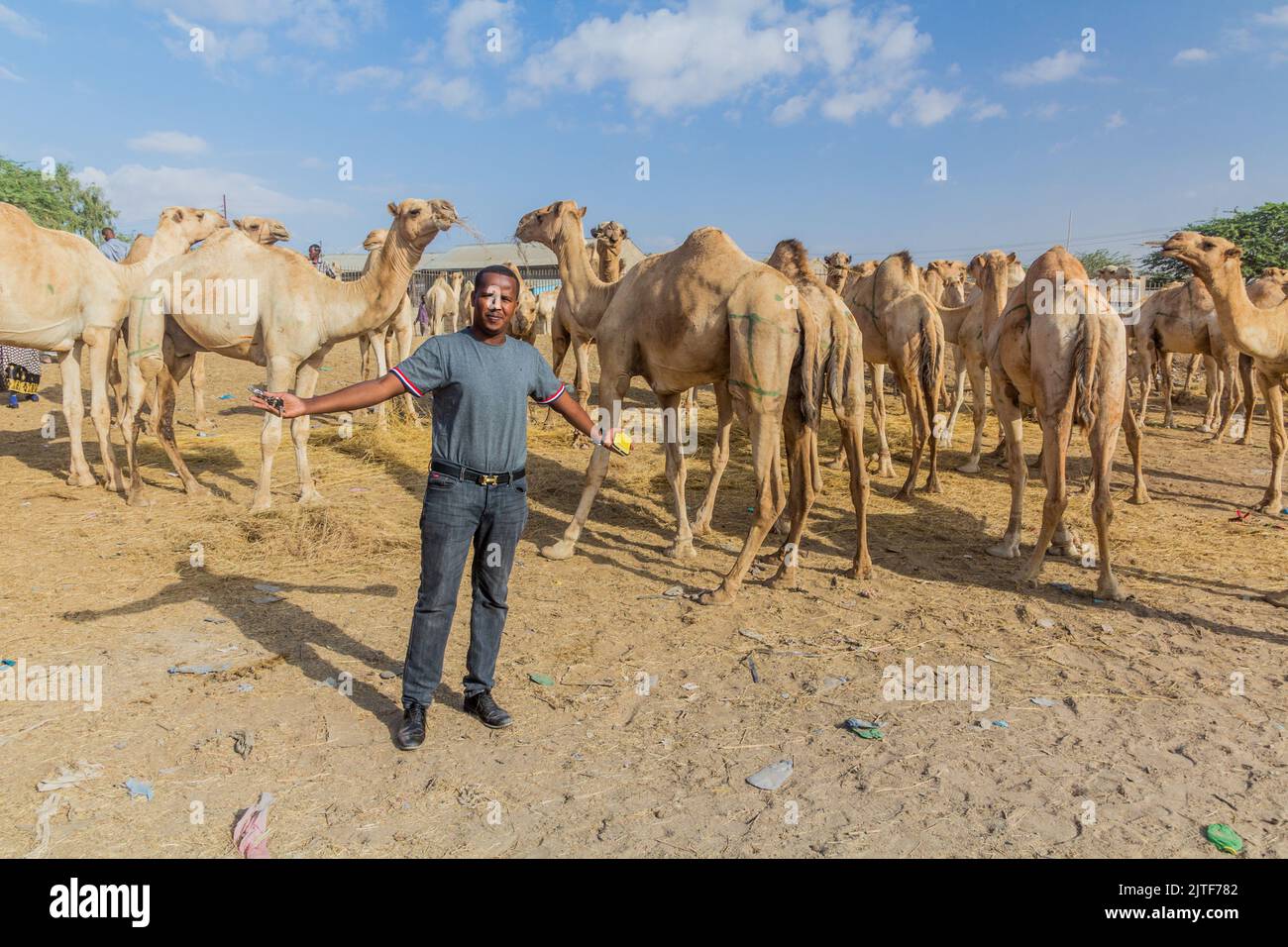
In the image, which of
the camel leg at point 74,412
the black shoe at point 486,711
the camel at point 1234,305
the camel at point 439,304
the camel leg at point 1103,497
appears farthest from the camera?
the camel at point 439,304

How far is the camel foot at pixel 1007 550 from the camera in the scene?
7293mm

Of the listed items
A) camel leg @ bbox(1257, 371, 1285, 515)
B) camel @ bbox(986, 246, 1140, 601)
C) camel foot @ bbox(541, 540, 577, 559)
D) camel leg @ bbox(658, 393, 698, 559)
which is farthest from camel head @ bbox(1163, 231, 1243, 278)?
camel foot @ bbox(541, 540, 577, 559)

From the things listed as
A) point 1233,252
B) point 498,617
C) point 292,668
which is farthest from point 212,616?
point 1233,252

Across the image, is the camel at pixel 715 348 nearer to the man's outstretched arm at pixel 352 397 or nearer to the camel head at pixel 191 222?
the man's outstretched arm at pixel 352 397

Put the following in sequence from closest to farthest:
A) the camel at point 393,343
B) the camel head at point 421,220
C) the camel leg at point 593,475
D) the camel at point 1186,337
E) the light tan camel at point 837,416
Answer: the light tan camel at point 837,416 → the camel leg at point 593,475 → the camel head at point 421,220 → the camel at point 393,343 → the camel at point 1186,337

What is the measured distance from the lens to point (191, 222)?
34.0 feet

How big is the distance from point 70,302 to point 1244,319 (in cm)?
1196

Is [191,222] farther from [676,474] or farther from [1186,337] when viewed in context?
[1186,337]

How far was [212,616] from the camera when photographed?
5.57m

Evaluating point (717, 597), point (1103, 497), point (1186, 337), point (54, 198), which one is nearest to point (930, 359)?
point (1103, 497)

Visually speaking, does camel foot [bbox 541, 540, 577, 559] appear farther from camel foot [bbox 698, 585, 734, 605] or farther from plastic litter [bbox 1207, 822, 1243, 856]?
plastic litter [bbox 1207, 822, 1243, 856]

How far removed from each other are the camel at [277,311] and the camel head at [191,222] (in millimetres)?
2079

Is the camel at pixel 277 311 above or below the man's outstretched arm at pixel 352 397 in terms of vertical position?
above

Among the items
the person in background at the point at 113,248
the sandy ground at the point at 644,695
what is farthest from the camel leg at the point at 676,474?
the person in background at the point at 113,248
